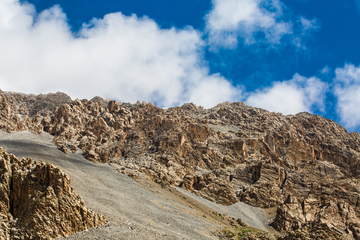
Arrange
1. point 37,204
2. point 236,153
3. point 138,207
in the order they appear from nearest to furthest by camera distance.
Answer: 1. point 37,204
2. point 138,207
3. point 236,153

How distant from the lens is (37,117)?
5271 inches

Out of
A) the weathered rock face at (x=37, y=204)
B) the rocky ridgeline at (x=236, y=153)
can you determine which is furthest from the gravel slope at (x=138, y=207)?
the rocky ridgeline at (x=236, y=153)

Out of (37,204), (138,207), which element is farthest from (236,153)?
(37,204)

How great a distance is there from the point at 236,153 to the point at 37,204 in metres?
92.6

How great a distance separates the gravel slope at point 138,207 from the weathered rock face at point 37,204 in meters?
1.74

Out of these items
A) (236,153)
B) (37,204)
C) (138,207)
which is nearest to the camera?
(37,204)

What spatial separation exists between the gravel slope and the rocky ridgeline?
7.02 m

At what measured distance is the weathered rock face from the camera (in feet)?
77.9

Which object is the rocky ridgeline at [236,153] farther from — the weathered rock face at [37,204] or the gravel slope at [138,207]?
the weathered rock face at [37,204]

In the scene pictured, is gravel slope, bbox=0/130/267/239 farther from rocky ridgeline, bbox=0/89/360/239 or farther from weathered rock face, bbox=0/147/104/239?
rocky ridgeline, bbox=0/89/360/239

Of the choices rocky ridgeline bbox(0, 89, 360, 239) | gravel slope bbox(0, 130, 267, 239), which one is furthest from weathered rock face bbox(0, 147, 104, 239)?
rocky ridgeline bbox(0, 89, 360, 239)

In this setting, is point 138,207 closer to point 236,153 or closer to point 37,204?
point 37,204

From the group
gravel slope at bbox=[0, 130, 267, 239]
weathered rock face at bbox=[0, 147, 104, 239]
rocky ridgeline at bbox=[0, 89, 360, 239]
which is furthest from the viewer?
rocky ridgeline at bbox=[0, 89, 360, 239]

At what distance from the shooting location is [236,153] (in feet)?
360
